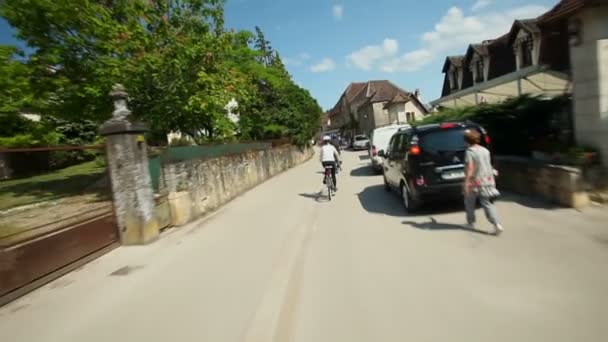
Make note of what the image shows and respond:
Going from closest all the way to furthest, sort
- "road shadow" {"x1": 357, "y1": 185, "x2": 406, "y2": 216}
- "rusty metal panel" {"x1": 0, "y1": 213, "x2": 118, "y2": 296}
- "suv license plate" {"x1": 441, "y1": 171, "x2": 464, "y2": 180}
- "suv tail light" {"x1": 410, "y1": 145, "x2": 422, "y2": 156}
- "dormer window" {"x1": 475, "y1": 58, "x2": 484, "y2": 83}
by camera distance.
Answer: "rusty metal panel" {"x1": 0, "y1": 213, "x2": 118, "y2": 296}, "suv license plate" {"x1": 441, "y1": 171, "x2": 464, "y2": 180}, "suv tail light" {"x1": 410, "y1": 145, "x2": 422, "y2": 156}, "road shadow" {"x1": 357, "y1": 185, "x2": 406, "y2": 216}, "dormer window" {"x1": 475, "y1": 58, "x2": 484, "y2": 83}

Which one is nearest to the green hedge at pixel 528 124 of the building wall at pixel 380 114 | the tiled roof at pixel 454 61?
the tiled roof at pixel 454 61

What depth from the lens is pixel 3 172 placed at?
6047mm

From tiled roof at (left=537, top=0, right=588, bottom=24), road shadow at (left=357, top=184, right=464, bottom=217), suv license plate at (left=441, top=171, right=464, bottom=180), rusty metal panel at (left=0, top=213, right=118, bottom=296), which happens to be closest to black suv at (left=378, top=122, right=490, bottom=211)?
suv license plate at (left=441, top=171, right=464, bottom=180)

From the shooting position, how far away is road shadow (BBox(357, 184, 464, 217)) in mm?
7546

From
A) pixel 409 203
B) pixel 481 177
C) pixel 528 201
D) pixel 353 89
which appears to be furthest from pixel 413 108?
pixel 481 177

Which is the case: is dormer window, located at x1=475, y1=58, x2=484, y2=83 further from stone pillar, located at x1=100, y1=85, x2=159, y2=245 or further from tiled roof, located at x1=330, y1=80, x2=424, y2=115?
stone pillar, located at x1=100, y1=85, x2=159, y2=245

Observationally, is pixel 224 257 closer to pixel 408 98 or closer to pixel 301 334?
pixel 301 334

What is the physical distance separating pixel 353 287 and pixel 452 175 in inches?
148

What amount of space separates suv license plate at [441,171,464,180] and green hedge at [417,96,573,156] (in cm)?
229

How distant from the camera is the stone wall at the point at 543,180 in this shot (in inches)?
247

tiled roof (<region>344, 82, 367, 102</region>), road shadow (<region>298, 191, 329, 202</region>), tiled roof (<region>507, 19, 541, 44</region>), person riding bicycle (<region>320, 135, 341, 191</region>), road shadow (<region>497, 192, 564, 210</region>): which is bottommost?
road shadow (<region>298, 191, 329, 202</region>)

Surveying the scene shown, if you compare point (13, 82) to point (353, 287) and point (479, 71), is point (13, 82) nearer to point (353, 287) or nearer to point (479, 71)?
point (353, 287)

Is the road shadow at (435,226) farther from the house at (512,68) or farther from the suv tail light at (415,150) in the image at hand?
the house at (512,68)

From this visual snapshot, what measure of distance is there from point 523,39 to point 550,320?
2510 centimetres
